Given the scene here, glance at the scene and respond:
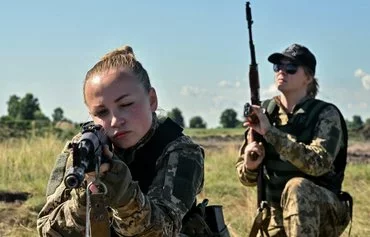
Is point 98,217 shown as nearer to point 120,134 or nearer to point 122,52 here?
point 120,134

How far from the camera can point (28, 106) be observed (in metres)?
53.2

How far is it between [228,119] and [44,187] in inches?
1758

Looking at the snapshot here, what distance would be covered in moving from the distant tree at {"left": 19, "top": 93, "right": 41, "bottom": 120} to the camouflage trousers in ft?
146

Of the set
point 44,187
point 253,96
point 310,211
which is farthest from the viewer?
point 44,187

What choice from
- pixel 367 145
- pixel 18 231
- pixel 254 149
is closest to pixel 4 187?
pixel 18 231

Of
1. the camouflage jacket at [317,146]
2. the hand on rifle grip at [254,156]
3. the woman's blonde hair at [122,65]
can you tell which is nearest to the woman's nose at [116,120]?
the woman's blonde hair at [122,65]

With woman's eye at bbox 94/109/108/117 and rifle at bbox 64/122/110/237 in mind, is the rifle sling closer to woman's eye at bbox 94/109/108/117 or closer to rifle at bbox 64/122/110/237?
rifle at bbox 64/122/110/237

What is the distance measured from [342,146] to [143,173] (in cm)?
288

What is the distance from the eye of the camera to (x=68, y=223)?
112 inches

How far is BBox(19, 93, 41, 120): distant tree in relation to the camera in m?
50.1

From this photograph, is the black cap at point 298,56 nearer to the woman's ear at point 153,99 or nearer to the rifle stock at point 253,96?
the rifle stock at point 253,96

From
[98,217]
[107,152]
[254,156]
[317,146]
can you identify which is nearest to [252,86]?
[254,156]

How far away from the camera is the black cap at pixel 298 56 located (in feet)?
→ 19.6

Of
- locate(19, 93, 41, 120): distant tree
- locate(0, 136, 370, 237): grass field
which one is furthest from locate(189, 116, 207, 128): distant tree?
locate(0, 136, 370, 237): grass field
